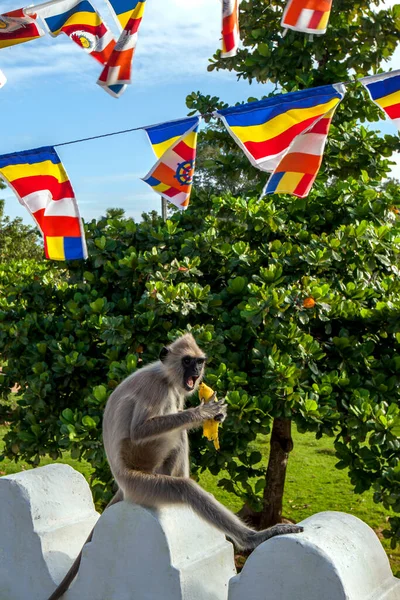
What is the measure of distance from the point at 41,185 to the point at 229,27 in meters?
1.71

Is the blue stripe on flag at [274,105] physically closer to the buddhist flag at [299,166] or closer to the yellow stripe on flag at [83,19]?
the buddhist flag at [299,166]

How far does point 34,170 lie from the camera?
4.82m

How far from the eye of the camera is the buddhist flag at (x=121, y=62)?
15.0 feet

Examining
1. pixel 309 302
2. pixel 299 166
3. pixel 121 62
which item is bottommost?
pixel 309 302

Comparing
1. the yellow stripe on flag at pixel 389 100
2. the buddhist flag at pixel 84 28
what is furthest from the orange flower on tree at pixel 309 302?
the buddhist flag at pixel 84 28

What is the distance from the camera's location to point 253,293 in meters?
4.71

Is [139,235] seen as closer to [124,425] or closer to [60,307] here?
[60,307]

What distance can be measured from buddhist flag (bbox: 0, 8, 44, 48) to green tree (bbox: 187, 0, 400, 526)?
2.01 metres

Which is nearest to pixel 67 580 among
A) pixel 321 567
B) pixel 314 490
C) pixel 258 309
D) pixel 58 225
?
pixel 321 567

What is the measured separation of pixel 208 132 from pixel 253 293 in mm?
2485

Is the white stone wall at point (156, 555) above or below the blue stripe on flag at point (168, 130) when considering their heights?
below

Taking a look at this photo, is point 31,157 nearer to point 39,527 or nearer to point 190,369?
A: point 190,369

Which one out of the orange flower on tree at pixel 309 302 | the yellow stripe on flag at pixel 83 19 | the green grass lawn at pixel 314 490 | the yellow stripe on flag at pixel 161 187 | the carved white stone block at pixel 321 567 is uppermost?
the yellow stripe on flag at pixel 83 19

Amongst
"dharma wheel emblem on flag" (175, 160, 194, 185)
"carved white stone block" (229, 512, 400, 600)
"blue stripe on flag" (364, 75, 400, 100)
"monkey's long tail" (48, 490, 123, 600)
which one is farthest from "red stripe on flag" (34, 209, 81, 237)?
"carved white stone block" (229, 512, 400, 600)
